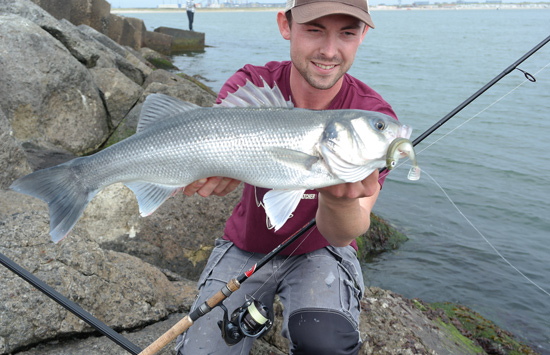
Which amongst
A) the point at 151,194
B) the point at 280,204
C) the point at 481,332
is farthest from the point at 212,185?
the point at 481,332

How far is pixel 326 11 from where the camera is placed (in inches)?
122

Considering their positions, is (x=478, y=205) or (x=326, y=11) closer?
(x=326, y=11)

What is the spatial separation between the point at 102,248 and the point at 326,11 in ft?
8.89

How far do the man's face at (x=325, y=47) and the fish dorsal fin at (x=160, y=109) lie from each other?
87cm

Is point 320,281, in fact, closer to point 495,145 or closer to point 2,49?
point 2,49

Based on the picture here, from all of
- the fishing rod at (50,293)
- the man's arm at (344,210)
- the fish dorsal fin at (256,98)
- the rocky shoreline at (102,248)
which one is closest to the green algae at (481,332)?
the rocky shoreline at (102,248)

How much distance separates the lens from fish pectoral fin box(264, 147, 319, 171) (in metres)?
2.70

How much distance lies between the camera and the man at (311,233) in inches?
116

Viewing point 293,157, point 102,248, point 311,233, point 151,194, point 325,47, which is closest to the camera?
point 293,157

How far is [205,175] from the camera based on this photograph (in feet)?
9.70

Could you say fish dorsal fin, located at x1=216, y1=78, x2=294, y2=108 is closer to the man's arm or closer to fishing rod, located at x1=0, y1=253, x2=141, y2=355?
the man's arm

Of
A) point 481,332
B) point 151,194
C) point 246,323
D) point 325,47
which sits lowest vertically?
point 481,332

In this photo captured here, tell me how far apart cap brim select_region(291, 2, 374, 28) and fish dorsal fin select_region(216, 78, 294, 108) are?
585 millimetres

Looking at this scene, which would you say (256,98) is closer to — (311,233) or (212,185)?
(212,185)
